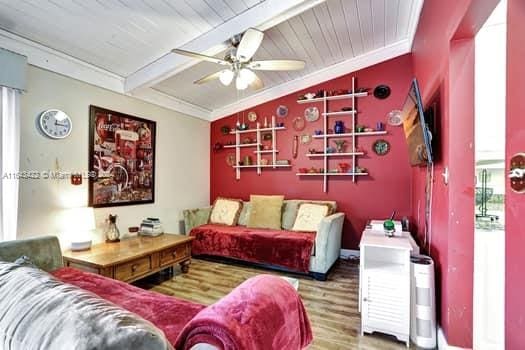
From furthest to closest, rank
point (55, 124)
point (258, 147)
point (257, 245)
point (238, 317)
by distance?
point (258, 147) < point (257, 245) < point (55, 124) < point (238, 317)

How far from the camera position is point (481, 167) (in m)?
2.29

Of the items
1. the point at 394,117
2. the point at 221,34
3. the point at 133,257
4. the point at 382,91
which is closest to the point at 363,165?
the point at 394,117

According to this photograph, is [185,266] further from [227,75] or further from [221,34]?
[221,34]

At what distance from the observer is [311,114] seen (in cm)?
416

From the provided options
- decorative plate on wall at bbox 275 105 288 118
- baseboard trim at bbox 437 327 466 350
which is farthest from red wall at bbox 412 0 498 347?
decorative plate on wall at bbox 275 105 288 118

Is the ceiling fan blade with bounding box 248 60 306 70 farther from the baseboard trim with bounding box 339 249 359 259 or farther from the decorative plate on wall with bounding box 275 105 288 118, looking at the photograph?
the baseboard trim with bounding box 339 249 359 259

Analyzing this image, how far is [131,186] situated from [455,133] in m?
3.41

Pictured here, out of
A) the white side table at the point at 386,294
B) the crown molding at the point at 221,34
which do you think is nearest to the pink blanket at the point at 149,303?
the white side table at the point at 386,294

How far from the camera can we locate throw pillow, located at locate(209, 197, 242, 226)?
4200 millimetres

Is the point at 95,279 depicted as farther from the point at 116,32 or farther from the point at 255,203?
the point at 255,203

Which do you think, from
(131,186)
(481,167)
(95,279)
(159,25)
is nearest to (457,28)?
(481,167)

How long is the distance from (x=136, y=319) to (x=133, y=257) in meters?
2.02

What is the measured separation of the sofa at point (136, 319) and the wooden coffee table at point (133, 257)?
3.30 feet

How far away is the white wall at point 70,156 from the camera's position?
99.1 inches
